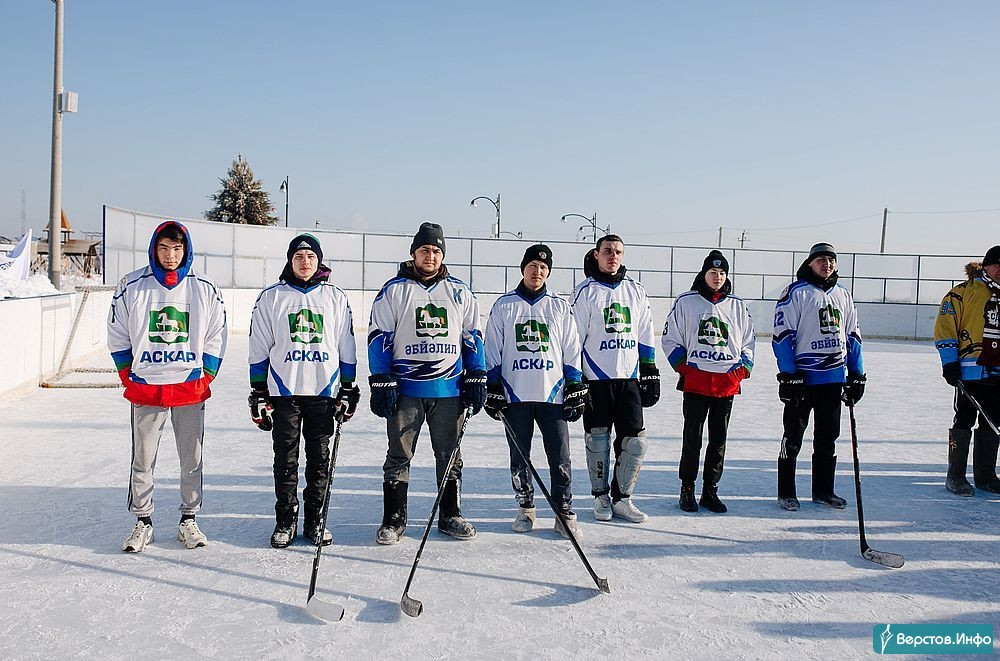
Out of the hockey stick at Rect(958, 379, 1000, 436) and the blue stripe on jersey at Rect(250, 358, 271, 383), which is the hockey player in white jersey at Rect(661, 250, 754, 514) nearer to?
the hockey stick at Rect(958, 379, 1000, 436)

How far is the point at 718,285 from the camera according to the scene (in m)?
4.71

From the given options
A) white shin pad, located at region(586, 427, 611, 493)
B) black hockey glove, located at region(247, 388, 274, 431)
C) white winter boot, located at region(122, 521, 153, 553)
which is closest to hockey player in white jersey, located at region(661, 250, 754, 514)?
white shin pad, located at region(586, 427, 611, 493)

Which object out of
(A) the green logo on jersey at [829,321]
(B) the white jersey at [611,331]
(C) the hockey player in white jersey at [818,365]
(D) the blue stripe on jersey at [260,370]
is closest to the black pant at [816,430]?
(C) the hockey player in white jersey at [818,365]

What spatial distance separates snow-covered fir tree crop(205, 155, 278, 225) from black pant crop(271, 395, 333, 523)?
162 feet

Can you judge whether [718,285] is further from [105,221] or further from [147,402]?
[105,221]

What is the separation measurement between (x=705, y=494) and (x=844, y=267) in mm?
25175

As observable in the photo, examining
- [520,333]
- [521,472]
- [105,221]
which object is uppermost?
[105,221]

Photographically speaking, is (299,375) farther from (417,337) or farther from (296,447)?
(417,337)

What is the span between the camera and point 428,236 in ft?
13.2

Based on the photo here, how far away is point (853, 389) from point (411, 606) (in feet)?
10.3

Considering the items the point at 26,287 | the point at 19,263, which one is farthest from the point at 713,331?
the point at 19,263

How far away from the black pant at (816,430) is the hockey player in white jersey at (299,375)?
9.09 feet

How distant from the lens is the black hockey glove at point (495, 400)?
4055 mm

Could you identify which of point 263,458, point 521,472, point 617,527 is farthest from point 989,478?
Result: point 263,458
